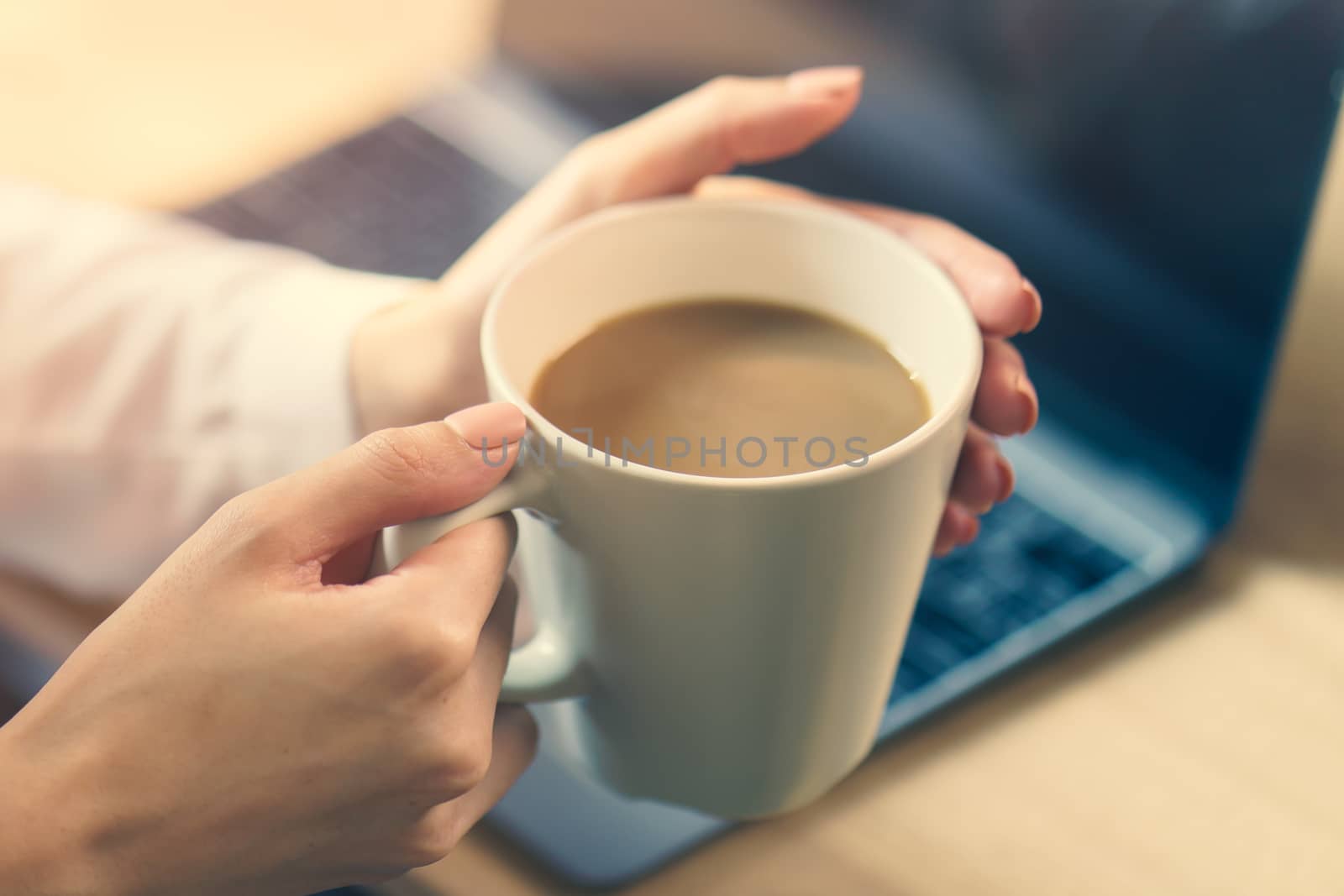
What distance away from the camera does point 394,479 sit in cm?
34

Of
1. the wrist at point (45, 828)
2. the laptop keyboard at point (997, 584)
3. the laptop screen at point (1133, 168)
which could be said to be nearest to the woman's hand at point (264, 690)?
the wrist at point (45, 828)

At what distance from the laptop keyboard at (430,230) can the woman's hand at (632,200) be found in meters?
0.03

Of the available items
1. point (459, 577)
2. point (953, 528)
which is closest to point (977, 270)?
point (953, 528)

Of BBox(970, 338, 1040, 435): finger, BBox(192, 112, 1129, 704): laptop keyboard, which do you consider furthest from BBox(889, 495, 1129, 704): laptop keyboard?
BBox(970, 338, 1040, 435): finger

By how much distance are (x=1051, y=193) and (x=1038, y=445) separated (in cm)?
A: 14

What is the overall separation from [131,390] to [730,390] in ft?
1.11

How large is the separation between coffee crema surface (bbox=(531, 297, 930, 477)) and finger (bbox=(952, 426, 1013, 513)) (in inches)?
2.8

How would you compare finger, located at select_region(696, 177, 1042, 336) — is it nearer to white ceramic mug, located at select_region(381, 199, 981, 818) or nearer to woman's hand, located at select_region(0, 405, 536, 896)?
white ceramic mug, located at select_region(381, 199, 981, 818)

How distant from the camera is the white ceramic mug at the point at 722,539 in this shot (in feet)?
1.09

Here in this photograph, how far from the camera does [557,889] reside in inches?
17.9

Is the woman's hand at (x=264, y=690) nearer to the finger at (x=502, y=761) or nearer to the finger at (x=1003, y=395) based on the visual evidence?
the finger at (x=502, y=761)

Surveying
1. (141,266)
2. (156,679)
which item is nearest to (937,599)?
(156,679)

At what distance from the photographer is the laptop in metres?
0.48

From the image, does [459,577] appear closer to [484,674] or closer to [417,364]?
[484,674]
